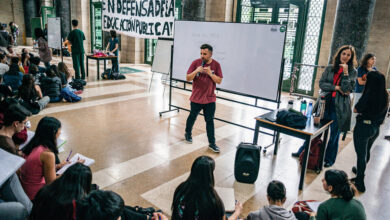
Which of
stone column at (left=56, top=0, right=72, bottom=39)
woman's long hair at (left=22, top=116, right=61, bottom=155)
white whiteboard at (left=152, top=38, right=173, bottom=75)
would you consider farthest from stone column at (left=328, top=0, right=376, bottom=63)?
stone column at (left=56, top=0, right=72, bottom=39)

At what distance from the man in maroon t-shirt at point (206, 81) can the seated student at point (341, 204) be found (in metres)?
2.67

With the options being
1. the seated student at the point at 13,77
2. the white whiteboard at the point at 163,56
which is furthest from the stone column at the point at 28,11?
the white whiteboard at the point at 163,56

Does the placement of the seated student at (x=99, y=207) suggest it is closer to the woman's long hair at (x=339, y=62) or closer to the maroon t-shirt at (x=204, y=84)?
the maroon t-shirt at (x=204, y=84)

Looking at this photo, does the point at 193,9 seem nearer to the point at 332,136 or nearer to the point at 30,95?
the point at 30,95

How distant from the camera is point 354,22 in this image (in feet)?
20.2

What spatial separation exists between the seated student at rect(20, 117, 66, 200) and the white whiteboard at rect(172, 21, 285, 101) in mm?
3396

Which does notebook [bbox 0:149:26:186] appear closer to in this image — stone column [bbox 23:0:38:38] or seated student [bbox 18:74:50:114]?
seated student [bbox 18:74:50:114]

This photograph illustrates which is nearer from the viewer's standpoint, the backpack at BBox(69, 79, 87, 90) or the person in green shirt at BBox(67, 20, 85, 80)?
the backpack at BBox(69, 79, 87, 90)

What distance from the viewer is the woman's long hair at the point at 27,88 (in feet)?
20.4

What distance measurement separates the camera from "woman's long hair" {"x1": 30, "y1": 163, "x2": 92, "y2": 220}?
73.4 inches

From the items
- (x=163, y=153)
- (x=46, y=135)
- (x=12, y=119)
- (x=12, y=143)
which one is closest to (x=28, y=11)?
(x=163, y=153)

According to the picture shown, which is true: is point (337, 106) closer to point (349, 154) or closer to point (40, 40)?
point (349, 154)

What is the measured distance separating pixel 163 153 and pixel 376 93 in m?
3.25

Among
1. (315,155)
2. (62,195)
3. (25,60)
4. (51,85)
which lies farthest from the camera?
(25,60)
